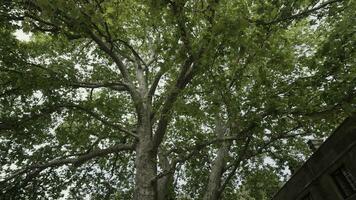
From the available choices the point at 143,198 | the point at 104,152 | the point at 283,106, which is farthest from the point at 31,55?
the point at 283,106

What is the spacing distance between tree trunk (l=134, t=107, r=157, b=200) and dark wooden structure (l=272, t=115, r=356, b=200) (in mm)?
9208

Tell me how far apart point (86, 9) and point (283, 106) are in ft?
18.3

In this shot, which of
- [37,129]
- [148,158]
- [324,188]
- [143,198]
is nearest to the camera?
[143,198]

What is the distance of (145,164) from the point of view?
8.76 meters

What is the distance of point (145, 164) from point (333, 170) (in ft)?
40.8

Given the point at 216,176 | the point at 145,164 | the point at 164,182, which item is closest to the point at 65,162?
the point at 145,164

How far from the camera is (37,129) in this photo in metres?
11.5

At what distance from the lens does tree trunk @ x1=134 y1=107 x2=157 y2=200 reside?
26.7 ft

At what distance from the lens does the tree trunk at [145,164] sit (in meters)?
8.14

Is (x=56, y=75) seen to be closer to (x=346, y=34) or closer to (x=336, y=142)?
(x=346, y=34)

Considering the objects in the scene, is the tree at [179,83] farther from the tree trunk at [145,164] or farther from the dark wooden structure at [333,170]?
the dark wooden structure at [333,170]

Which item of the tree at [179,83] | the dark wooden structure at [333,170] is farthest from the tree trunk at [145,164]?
the dark wooden structure at [333,170]

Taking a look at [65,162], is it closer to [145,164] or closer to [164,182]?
[145,164]

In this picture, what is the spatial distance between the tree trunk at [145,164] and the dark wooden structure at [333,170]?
921 cm
